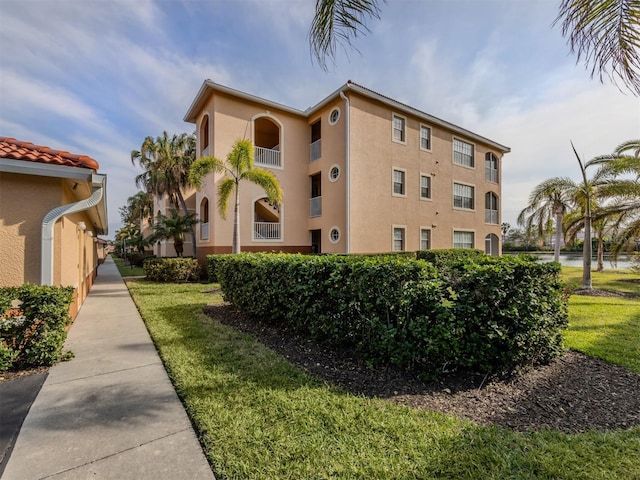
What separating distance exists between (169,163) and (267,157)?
9320 mm

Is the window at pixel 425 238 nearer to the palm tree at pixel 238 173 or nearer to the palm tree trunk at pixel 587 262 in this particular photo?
the palm tree trunk at pixel 587 262

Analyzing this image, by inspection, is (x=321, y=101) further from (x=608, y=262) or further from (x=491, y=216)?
(x=608, y=262)

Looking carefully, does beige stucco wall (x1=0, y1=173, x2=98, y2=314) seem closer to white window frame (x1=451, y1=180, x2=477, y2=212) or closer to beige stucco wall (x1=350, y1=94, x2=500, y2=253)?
beige stucco wall (x1=350, y1=94, x2=500, y2=253)

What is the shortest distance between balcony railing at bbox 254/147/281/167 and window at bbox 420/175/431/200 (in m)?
9.02

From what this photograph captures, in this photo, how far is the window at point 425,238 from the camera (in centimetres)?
1852

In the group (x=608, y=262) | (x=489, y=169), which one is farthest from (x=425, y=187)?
(x=608, y=262)

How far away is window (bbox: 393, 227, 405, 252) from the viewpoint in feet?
56.3

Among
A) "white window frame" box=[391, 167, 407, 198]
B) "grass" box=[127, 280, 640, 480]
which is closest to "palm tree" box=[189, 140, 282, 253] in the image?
"white window frame" box=[391, 167, 407, 198]

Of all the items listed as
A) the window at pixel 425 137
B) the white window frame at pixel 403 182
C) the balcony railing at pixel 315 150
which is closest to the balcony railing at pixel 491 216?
the window at pixel 425 137

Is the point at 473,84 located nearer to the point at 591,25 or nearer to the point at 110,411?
the point at 591,25

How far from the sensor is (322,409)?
3.13 meters

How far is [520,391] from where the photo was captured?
357 centimetres

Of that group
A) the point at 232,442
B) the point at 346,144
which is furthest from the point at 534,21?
the point at 346,144

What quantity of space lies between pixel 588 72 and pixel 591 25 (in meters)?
0.52
